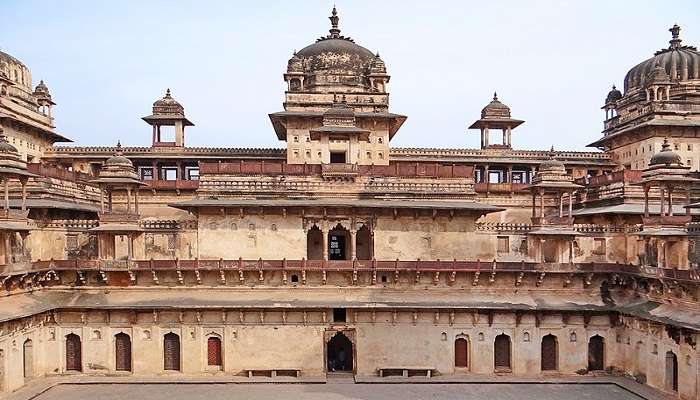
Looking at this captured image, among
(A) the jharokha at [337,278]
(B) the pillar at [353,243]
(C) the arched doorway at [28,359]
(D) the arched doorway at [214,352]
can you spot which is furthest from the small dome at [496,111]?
(C) the arched doorway at [28,359]

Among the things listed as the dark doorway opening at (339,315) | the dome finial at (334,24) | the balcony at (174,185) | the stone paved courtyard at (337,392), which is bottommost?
the stone paved courtyard at (337,392)

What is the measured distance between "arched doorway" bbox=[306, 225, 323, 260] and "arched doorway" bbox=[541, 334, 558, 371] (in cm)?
1170

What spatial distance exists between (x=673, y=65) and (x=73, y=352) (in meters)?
42.6

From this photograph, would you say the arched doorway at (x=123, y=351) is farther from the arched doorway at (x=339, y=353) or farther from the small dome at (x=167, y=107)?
the small dome at (x=167, y=107)

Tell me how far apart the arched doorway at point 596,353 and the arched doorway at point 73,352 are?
23.7m

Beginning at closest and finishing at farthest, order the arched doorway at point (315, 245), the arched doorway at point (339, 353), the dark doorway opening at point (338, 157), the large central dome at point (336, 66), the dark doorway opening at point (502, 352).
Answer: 1. the dark doorway opening at point (502, 352)
2. the arched doorway at point (339, 353)
3. the arched doorway at point (315, 245)
4. the dark doorway opening at point (338, 157)
5. the large central dome at point (336, 66)

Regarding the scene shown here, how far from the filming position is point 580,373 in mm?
26078

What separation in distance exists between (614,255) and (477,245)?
22.3 feet

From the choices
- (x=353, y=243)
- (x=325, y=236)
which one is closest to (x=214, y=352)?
(x=325, y=236)

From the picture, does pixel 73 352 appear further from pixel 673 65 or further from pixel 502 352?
pixel 673 65

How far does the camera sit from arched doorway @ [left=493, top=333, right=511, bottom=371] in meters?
26.3

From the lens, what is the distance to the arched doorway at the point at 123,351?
25984 millimetres

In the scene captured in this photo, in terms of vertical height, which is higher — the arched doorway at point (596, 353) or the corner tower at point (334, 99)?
the corner tower at point (334, 99)

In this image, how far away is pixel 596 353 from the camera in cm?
2642
